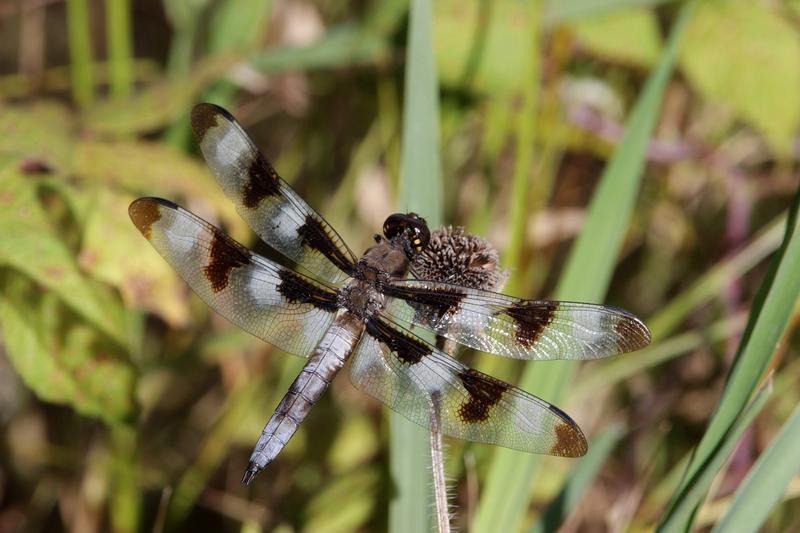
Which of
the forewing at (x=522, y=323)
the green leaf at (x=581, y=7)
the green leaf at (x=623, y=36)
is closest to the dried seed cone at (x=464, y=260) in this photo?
the forewing at (x=522, y=323)

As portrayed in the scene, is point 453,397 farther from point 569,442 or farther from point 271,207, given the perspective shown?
point 271,207

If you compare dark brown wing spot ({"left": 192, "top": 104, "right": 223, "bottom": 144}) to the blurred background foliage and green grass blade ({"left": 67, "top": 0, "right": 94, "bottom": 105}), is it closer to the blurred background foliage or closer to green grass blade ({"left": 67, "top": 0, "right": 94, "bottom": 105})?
the blurred background foliage

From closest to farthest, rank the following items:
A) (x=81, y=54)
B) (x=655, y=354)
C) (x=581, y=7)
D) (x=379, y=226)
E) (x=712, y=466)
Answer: (x=712, y=466) → (x=581, y=7) → (x=655, y=354) → (x=81, y=54) → (x=379, y=226)

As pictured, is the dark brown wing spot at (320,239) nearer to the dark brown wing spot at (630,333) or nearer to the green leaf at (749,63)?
the dark brown wing spot at (630,333)

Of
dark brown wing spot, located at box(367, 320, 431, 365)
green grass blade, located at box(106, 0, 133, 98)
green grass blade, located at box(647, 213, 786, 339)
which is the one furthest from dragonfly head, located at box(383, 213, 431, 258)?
green grass blade, located at box(106, 0, 133, 98)

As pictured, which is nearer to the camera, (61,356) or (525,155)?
(61,356)

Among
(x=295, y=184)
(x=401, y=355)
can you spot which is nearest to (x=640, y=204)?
(x=295, y=184)

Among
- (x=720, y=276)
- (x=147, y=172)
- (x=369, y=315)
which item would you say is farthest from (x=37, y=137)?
(x=720, y=276)

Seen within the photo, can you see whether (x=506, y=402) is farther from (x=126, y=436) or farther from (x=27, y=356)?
(x=126, y=436)
